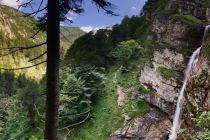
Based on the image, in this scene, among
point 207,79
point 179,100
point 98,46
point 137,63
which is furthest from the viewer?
point 98,46

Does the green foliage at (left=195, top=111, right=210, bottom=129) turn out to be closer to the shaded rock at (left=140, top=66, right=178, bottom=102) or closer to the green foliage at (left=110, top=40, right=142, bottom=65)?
the shaded rock at (left=140, top=66, right=178, bottom=102)

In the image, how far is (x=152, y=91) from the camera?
129 feet

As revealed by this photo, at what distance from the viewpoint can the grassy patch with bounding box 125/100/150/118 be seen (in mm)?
38594

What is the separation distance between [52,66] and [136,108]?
1208 inches

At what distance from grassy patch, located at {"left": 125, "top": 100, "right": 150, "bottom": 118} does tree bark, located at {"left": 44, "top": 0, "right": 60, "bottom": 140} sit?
28973 mm

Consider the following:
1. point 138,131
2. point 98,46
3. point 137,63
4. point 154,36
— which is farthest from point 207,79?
point 98,46

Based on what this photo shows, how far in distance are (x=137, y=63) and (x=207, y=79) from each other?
23.8m

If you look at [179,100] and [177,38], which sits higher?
[177,38]

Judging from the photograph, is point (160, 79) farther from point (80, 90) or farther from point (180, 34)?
point (80, 90)

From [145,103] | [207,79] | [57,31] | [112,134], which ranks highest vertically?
[57,31]

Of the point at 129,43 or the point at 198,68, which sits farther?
the point at 129,43

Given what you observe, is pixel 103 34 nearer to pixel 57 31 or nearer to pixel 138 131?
pixel 138 131

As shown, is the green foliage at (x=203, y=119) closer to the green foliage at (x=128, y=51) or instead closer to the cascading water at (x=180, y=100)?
the cascading water at (x=180, y=100)

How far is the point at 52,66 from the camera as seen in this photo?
9898 mm
